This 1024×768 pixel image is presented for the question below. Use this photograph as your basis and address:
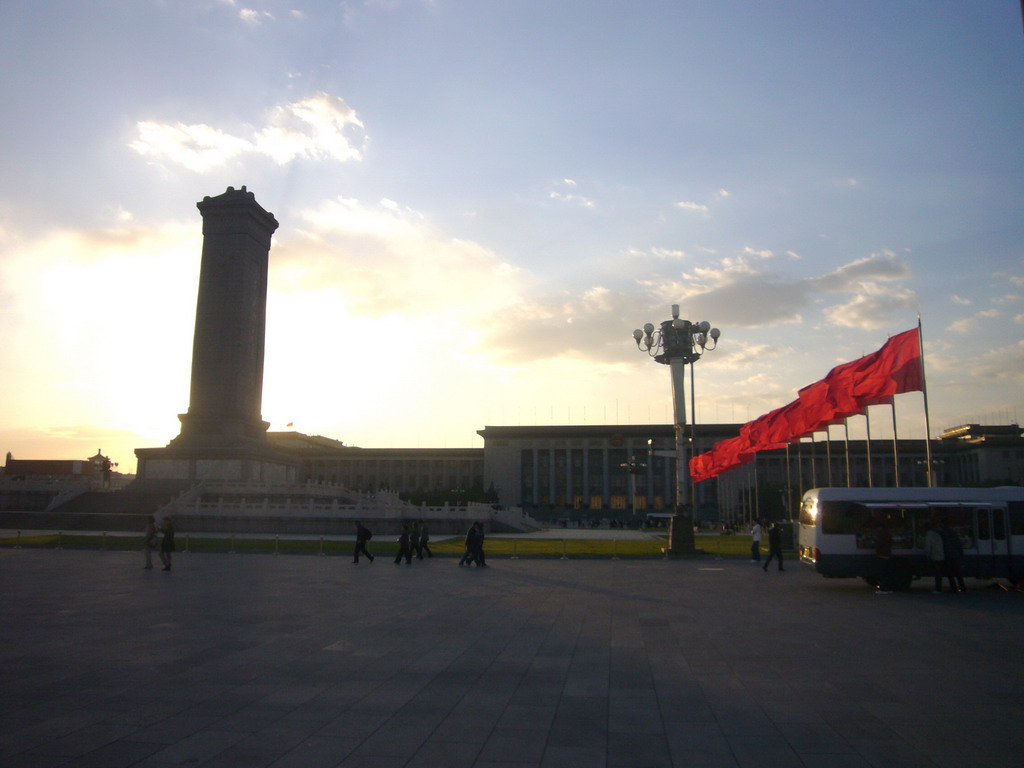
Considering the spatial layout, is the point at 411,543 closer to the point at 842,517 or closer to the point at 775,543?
the point at 775,543

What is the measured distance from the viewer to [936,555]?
18844 millimetres

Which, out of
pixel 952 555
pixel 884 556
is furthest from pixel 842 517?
pixel 952 555

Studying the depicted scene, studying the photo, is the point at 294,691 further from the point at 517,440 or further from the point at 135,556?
the point at 517,440

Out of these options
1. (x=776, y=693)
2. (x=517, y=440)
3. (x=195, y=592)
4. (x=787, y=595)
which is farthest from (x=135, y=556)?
(x=517, y=440)

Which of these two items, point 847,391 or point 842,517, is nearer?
point 842,517

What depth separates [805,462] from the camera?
359ft

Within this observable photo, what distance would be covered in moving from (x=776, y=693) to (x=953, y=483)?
119 meters

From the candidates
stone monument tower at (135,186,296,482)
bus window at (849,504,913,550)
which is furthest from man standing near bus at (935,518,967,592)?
stone monument tower at (135,186,296,482)

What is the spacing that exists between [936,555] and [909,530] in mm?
883

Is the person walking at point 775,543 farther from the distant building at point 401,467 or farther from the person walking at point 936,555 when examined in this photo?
the distant building at point 401,467

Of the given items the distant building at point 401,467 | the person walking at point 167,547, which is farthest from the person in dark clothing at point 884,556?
the distant building at point 401,467

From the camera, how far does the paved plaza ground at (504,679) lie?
6848 mm

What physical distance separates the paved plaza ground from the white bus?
4.04ft

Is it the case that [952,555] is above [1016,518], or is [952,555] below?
below
